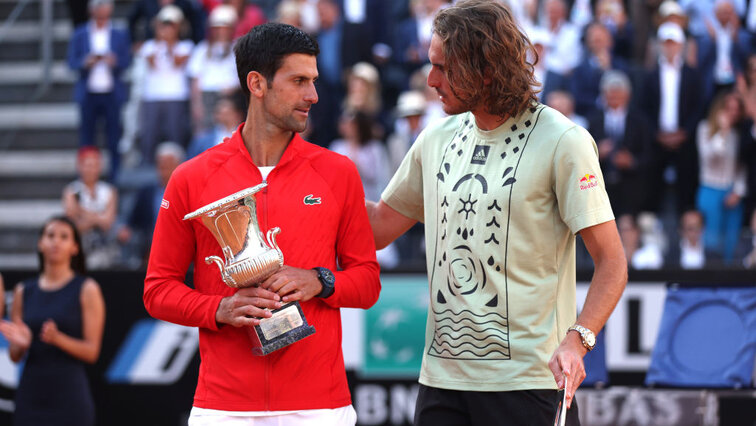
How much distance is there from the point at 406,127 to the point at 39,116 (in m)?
5.19

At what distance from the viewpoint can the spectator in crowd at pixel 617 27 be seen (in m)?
11.5

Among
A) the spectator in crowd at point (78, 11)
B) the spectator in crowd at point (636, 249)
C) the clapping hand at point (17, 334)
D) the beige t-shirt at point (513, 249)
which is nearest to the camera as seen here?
the beige t-shirt at point (513, 249)

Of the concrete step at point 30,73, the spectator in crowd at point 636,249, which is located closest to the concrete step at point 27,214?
the concrete step at point 30,73

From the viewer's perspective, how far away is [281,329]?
11.2 ft

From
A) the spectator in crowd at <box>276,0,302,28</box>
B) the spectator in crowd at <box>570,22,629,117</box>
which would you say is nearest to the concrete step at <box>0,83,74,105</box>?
the spectator in crowd at <box>276,0,302,28</box>

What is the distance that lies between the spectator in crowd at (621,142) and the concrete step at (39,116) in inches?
267

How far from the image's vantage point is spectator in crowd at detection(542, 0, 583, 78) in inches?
436

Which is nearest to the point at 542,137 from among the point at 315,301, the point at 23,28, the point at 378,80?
the point at 315,301

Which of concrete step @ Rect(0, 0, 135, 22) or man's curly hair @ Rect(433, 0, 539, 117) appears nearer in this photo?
man's curly hair @ Rect(433, 0, 539, 117)

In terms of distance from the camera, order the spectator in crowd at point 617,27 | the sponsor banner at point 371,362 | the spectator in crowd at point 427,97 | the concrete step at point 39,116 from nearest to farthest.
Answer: the sponsor banner at point 371,362 → the spectator in crowd at point 427,97 → the spectator in crowd at point 617,27 → the concrete step at point 39,116

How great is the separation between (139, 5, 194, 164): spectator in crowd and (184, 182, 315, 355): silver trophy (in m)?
8.40

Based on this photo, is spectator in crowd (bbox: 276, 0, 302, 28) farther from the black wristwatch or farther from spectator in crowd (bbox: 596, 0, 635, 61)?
the black wristwatch

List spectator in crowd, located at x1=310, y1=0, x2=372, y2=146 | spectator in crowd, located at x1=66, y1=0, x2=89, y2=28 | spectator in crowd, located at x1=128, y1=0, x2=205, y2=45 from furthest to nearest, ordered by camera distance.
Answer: spectator in crowd, located at x1=66, y1=0, x2=89, y2=28
spectator in crowd, located at x1=128, y1=0, x2=205, y2=45
spectator in crowd, located at x1=310, y1=0, x2=372, y2=146

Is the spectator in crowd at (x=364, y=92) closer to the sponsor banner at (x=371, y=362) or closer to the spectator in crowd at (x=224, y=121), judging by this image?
the spectator in crowd at (x=224, y=121)
